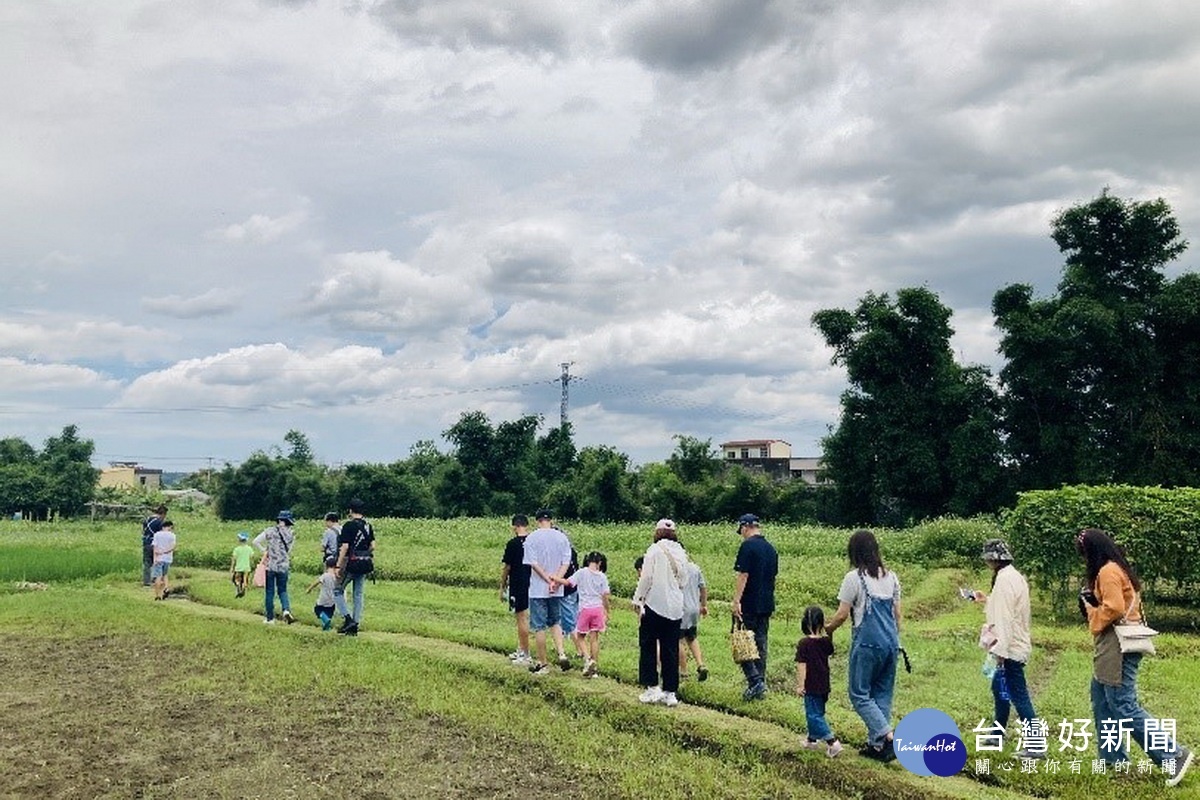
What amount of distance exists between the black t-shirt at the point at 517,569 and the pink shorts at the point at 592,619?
0.88 m

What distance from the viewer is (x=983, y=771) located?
318 inches

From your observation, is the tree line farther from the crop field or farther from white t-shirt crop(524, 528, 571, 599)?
white t-shirt crop(524, 528, 571, 599)

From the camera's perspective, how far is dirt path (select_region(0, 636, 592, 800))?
8.27m

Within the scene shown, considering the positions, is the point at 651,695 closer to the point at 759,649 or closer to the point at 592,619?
the point at 759,649

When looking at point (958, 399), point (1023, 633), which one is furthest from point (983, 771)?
point (958, 399)

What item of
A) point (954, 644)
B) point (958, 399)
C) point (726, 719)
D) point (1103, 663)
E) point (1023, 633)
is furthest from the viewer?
point (958, 399)

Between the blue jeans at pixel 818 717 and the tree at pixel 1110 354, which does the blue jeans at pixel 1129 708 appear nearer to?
the blue jeans at pixel 818 717

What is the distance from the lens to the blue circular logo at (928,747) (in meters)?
8.15

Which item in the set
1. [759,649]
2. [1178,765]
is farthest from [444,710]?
[1178,765]

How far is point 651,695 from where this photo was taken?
10375 millimetres

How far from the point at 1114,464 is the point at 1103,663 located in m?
32.6

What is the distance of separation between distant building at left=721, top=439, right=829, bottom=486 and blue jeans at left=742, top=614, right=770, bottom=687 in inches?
2731

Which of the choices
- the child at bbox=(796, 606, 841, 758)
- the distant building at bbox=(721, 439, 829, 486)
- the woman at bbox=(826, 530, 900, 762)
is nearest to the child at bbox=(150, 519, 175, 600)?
the child at bbox=(796, 606, 841, 758)

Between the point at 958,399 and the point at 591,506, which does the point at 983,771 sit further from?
the point at 591,506
